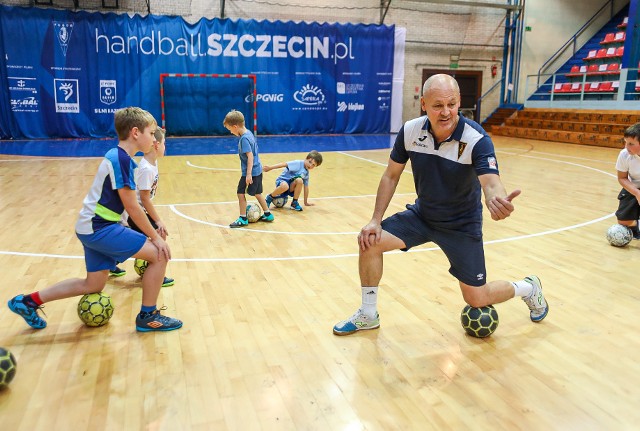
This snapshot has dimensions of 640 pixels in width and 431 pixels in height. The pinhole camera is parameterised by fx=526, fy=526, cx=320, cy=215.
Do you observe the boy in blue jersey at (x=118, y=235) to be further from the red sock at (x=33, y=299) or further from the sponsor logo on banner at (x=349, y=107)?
the sponsor logo on banner at (x=349, y=107)

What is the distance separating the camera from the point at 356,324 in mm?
3461

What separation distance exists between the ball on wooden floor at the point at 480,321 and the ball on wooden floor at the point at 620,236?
2779 millimetres

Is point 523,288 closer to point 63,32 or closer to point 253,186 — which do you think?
point 253,186

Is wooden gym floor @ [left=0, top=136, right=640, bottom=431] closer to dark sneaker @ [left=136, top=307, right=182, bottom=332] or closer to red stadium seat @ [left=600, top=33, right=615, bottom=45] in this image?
dark sneaker @ [left=136, top=307, right=182, bottom=332]

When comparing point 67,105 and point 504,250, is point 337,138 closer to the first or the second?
point 67,105

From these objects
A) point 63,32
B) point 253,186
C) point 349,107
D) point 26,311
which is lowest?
point 26,311

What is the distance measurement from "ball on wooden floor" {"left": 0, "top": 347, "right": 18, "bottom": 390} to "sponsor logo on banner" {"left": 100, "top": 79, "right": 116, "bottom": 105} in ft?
51.6

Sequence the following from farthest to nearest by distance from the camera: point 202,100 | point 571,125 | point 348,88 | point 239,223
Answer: point 348,88
point 202,100
point 571,125
point 239,223

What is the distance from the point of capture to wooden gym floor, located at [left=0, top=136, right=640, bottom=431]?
255cm

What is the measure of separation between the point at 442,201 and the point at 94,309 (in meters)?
2.35

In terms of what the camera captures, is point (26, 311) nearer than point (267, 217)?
Yes

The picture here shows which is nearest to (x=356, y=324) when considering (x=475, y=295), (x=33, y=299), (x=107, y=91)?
(x=475, y=295)

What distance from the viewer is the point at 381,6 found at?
19422 millimetres

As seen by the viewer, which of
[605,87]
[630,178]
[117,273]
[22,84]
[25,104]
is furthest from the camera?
[605,87]
